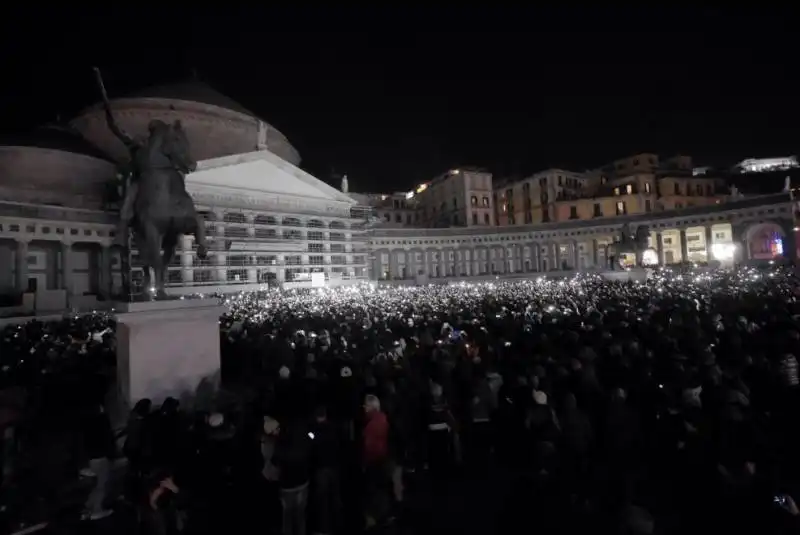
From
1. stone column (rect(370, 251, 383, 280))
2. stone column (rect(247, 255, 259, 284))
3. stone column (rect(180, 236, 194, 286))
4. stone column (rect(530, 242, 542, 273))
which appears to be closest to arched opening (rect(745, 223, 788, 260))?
stone column (rect(530, 242, 542, 273))

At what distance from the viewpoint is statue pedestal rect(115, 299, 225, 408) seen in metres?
8.09

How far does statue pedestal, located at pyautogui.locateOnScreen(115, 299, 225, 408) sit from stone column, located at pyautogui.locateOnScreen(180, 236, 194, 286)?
120ft

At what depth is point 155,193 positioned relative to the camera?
28.8 ft

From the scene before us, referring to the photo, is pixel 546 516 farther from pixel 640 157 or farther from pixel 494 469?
pixel 640 157

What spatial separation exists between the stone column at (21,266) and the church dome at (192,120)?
1726 centimetres

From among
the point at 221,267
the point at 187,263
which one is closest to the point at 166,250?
the point at 187,263

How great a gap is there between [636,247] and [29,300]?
1683 inches

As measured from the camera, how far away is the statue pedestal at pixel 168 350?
809cm

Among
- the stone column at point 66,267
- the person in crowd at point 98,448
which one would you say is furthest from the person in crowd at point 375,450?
the stone column at point 66,267

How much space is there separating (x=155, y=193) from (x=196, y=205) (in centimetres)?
3667

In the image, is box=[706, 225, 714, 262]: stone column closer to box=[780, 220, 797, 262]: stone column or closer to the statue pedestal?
box=[780, 220, 797, 262]: stone column

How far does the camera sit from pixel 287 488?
4.96m

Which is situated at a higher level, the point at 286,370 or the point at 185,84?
the point at 185,84

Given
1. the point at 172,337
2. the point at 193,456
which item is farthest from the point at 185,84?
the point at 193,456
